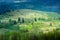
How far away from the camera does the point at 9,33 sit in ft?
10.9

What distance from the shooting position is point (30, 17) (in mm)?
3783

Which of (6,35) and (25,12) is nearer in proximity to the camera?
(6,35)

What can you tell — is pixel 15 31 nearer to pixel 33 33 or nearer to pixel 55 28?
pixel 33 33

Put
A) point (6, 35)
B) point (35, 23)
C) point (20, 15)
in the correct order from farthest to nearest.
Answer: point (20, 15), point (35, 23), point (6, 35)

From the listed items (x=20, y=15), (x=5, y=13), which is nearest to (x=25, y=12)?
(x=20, y=15)

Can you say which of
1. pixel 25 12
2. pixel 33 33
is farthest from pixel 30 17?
pixel 33 33

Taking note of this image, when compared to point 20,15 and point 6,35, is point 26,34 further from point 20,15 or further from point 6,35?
point 20,15

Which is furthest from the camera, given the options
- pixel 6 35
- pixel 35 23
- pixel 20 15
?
pixel 20 15

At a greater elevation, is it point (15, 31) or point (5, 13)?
point (5, 13)

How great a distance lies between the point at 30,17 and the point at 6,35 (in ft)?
2.43

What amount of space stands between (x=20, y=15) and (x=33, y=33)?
25.2 inches

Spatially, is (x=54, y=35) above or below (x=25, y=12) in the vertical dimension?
below

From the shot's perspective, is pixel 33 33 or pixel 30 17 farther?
pixel 30 17

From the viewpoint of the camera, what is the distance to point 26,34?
10.9 feet
